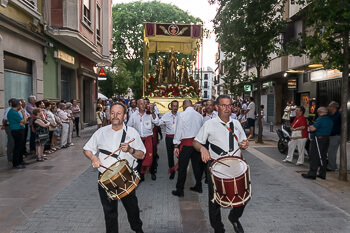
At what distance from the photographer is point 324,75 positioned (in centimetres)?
1527

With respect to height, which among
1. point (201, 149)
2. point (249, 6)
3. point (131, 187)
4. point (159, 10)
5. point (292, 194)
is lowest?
point (292, 194)

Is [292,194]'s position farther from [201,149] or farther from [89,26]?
[89,26]

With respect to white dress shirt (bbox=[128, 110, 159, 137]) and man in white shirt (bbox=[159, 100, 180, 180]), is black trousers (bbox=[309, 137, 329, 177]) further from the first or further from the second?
white dress shirt (bbox=[128, 110, 159, 137])

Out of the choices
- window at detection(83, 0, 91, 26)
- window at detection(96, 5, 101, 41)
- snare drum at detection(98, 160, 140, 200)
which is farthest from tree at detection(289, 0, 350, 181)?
window at detection(96, 5, 101, 41)

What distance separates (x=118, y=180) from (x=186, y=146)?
2662 millimetres

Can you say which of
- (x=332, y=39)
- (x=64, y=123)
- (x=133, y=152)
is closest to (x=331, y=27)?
(x=332, y=39)

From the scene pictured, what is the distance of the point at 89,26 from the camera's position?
1623cm

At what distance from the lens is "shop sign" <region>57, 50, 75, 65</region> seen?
554 inches

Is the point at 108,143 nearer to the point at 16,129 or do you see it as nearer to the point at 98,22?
the point at 16,129

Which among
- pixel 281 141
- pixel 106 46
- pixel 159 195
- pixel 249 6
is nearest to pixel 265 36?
pixel 249 6

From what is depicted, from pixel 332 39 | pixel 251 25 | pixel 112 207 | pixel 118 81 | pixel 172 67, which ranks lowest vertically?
pixel 112 207

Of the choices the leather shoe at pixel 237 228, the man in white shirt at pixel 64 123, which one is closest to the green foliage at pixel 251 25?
the man in white shirt at pixel 64 123

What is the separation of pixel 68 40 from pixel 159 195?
10.4 meters

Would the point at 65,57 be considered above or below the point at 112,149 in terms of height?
above
